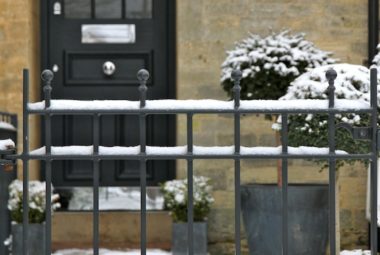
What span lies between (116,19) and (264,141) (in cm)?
167

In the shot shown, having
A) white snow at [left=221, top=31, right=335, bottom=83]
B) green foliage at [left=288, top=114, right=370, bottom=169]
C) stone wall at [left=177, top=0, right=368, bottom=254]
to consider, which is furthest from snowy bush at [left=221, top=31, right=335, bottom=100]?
green foliage at [left=288, top=114, right=370, bottom=169]

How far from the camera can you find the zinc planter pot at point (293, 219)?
4.91 metres

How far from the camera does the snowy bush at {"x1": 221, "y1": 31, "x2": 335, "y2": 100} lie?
5.32 meters

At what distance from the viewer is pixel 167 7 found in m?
6.36

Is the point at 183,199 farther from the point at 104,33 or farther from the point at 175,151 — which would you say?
the point at 175,151

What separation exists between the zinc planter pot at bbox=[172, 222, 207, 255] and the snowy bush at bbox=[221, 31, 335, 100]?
106 centimetres

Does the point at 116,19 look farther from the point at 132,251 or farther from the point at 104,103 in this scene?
the point at 104,103

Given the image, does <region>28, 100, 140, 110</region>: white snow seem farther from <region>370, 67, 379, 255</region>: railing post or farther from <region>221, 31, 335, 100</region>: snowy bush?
<region>221, 31, 335, 100</region>: snowy bush

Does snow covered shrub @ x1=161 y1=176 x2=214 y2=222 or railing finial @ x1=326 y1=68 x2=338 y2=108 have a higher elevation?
railing finial @ x1=326 y1=68 x2=338 y2=108

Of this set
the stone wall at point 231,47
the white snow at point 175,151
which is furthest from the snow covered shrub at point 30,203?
the white snow at point 175,151

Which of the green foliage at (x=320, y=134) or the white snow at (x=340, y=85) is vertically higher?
the white snow at (x=340, y=85)

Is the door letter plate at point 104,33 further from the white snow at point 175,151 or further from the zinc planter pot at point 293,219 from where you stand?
the white snow at point 175,151

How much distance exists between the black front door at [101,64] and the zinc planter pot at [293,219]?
4.82ft

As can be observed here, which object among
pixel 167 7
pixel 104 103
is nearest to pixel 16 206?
pixel 167 7
